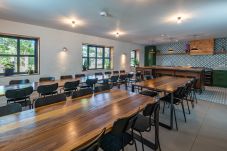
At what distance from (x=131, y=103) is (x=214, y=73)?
735 centimetres

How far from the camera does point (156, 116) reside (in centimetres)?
213

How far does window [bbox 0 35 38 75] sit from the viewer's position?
4.45 metres

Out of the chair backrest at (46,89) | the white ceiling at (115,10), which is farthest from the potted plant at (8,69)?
the chair backrest at (46,89)

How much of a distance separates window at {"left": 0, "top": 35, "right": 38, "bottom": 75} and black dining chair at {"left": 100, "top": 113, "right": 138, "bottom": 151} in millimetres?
4362

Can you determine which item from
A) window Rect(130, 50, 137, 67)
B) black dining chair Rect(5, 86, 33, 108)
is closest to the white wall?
black dining chair Rect(5, 86, 33, 108)

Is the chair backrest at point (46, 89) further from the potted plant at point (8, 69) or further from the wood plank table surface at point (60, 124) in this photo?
the potted plant at point (8, 69)

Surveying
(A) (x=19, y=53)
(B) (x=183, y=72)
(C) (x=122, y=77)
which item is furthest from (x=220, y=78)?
(A) (x=19, y=53)

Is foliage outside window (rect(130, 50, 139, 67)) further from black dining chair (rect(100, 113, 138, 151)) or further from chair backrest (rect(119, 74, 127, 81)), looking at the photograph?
black dining chair (rect(100, 113, 138, 151))

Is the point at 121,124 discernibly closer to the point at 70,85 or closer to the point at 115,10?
the point at 70,85

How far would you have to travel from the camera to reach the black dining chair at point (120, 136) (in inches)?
54.6

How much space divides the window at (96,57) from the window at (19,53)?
216cm

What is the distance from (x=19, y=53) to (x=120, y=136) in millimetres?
4598

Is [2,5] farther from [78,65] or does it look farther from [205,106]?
[205,106]

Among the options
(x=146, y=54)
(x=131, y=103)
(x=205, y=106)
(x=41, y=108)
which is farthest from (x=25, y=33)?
(x=146, y=54)
